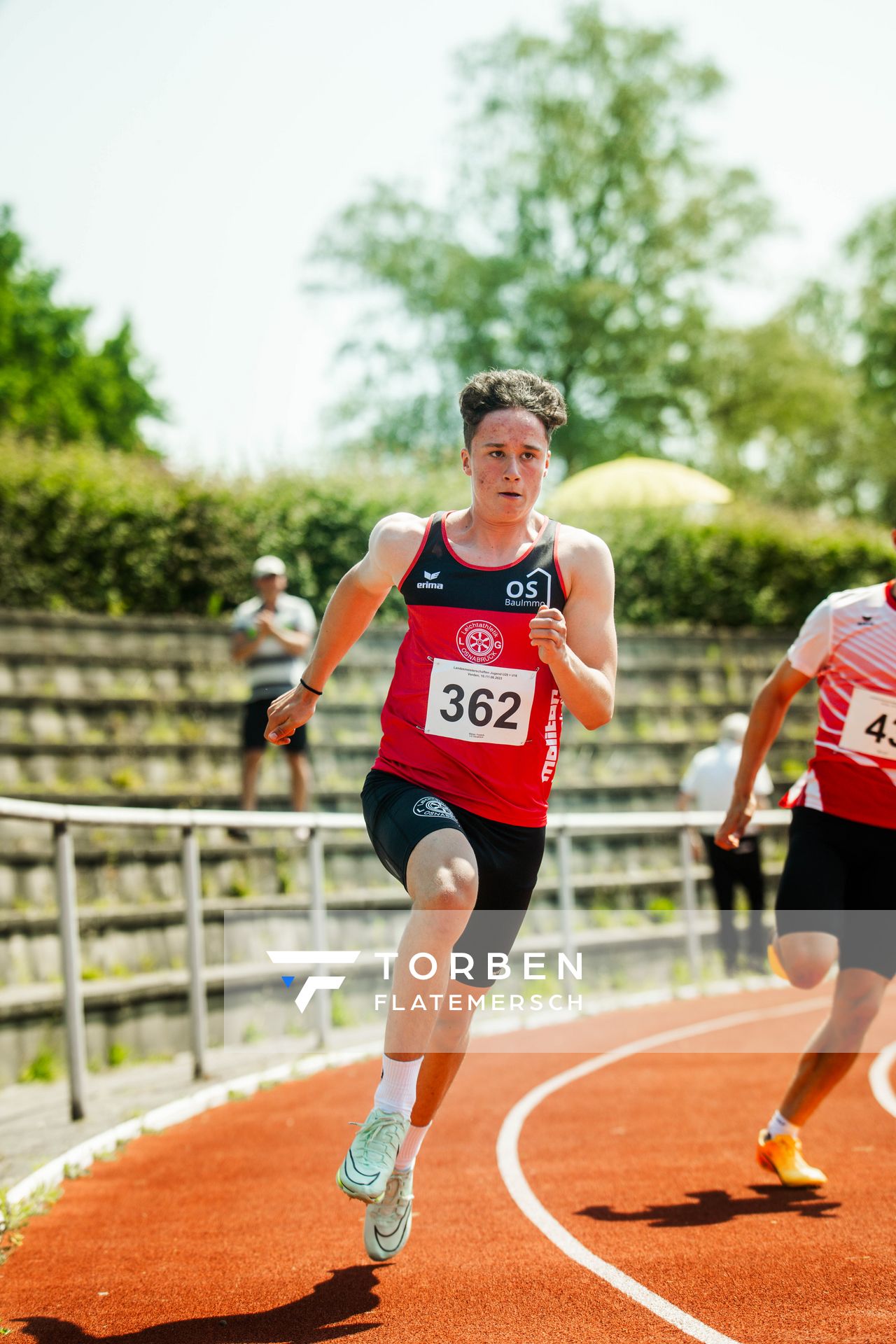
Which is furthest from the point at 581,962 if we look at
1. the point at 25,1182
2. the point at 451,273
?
the point at 451,273

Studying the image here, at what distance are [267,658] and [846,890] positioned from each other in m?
6.98

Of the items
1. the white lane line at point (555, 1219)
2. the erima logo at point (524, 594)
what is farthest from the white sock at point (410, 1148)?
the erima logo at point (524, 594)

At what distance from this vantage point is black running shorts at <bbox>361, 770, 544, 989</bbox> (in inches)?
169

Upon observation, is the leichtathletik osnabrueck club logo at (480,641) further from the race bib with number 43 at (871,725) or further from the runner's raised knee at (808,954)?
the runner's raised knee at (808,954)

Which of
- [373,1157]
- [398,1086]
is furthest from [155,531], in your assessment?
[373,1157]

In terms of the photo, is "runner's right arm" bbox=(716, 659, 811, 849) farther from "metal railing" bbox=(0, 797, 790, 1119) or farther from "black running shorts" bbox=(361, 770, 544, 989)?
"metal railing" bbox=(0, 797, 790, 1119)

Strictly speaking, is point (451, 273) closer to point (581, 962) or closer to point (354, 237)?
point (354, 237)

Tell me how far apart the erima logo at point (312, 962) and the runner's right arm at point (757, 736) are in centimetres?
348

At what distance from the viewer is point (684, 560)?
18.9 m

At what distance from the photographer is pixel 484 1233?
4883 millimetres

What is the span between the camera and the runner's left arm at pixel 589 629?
430 centimetres

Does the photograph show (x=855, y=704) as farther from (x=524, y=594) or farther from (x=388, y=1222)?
(x=388, y=1222)

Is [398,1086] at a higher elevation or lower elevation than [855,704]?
lower

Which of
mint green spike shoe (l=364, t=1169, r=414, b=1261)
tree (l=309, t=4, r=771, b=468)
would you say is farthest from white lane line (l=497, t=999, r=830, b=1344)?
tree (l=309, t=4, r=771, b=468)
